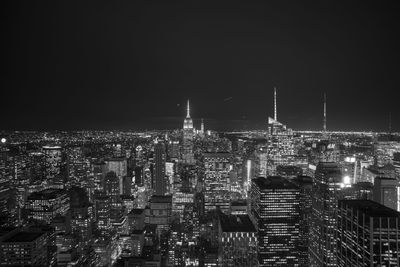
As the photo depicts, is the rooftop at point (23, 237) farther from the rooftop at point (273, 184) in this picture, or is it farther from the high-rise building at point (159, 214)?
the rooftop at point (273, 184)

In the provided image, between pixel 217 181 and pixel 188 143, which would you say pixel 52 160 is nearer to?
pixel 217 181

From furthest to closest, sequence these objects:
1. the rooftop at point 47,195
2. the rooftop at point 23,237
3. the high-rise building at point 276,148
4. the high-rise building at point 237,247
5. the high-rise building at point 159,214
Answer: the high-rise building at point 276,148 → the high-rise building at point 159,214 → the rooftop at point 47,195 → the high-rise building at point 237,247 → the rooftop at point 23,237

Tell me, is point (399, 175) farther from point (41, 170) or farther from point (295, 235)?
point (41, 170)

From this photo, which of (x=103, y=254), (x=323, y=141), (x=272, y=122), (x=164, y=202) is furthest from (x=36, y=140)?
(x=323, y=141)

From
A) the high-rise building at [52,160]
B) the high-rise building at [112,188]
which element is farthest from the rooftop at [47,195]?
the high-rise building at [52,160]

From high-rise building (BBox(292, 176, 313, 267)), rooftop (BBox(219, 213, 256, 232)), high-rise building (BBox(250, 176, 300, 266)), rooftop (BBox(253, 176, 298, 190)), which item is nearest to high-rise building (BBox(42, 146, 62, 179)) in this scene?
rooftop (BBox(219, 213, 256, 232))

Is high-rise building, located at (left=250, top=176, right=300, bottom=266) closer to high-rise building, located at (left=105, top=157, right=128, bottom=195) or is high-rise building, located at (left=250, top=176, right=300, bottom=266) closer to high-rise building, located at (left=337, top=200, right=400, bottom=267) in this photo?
high-rise building, located at (left=337, top=200, right=400, bottom=267)

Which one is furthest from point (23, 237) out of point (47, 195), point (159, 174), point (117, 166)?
point (159, 174)
